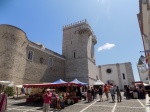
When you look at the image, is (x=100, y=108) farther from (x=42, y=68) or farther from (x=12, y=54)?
(x=42, y=68)

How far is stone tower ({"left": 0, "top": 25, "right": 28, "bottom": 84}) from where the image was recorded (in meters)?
18.6

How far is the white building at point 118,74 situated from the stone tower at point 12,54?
2742 cm

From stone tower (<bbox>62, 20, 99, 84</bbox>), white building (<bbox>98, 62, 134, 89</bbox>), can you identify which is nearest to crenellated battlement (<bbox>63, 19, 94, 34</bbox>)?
stone tower (<bbox>62, 20, 99, 84</bbox>)

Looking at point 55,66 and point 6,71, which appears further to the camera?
point 55,66

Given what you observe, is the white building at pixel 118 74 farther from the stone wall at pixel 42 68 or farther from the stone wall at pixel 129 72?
the stone wall at pixel 42 68

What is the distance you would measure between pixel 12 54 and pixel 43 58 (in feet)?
23.8

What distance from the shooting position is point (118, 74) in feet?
130

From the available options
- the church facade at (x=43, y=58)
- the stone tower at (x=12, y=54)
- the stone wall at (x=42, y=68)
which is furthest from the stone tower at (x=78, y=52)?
the stone tower at (x=12, y=54)

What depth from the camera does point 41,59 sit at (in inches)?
1014

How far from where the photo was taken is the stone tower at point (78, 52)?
30031 mm

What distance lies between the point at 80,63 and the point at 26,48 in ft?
43.3

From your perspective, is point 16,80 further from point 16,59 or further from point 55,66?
point 55,66

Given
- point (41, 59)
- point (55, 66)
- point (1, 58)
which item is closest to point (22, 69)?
point (1, 58)

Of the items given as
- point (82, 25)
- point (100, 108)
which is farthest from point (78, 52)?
point (100, 108)
